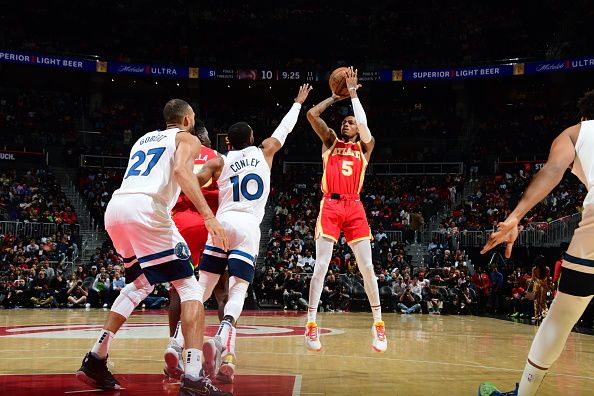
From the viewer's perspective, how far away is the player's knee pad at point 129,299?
5.09 metres

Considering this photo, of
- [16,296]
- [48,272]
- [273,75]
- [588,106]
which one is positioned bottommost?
[16,296]

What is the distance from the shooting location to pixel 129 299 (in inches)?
202

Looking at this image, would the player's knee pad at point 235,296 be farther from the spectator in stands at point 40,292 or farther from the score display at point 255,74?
the score display at point 255,74

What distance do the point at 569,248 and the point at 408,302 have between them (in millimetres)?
14008

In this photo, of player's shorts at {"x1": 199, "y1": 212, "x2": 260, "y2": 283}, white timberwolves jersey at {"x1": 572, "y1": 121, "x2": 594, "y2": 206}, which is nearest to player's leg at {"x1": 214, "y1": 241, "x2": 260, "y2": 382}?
player's shorts at {"x1": 199, "y1": 212, "x2": 260, "y2": 283}

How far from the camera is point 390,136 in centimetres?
3056

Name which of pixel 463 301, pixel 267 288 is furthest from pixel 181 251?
pixel 463 301

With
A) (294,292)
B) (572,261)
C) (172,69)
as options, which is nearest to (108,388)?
(572,261)

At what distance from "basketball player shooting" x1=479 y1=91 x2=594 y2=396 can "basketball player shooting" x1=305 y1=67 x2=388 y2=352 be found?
3.55 metres

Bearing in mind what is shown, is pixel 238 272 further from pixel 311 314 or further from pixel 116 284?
pixel 116 284

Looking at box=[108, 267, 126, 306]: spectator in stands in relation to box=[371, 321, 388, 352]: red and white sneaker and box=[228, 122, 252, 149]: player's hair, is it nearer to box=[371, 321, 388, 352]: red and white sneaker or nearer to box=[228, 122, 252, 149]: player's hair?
box=[371, 321, 388, 352]: red and white sneaker

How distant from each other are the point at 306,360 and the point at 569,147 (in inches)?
147

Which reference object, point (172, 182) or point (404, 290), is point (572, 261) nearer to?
point (172, 182)

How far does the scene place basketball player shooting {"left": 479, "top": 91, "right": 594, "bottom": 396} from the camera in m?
3.51
